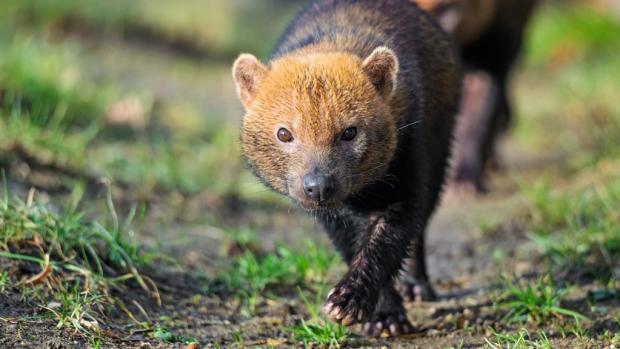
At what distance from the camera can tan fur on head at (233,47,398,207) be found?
195 inches

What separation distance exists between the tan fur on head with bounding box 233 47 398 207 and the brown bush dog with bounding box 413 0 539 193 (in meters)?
3.42

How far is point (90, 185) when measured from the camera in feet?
24.4

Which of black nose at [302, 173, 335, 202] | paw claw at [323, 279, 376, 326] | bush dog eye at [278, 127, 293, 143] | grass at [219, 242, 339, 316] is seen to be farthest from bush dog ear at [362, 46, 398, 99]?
grass at [219, 242, 339, 316]

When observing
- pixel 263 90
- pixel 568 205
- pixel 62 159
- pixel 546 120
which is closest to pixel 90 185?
pixel 62 159

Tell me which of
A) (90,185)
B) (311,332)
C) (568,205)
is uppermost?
(568,205)

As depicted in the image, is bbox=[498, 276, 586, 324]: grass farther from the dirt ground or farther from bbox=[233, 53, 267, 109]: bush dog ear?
bbox=[233, 53, 267, 109]: bush dog ear

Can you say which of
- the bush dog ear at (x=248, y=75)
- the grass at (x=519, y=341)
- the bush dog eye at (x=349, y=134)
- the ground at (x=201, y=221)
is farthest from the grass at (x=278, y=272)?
the grass at (x=519, y=341)

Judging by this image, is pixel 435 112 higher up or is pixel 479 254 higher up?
pixel 435 112

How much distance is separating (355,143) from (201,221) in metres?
2.63

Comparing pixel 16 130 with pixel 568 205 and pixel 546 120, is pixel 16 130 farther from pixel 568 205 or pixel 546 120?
pixel 546 120

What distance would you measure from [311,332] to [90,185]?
3025 mm

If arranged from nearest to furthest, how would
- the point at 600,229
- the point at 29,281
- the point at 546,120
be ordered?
the point at 29,281
the point at 600,229
the point at 546,120

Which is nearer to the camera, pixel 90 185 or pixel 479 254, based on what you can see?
pixel 479 254

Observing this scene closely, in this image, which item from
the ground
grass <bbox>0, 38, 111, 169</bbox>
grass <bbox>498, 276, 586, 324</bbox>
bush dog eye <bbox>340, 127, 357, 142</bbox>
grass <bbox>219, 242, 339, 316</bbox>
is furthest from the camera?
grass <bbox>0, 38, 111, 169</bbox>
